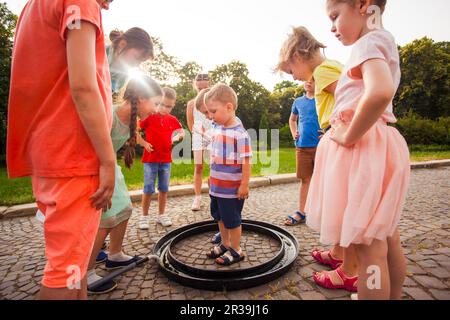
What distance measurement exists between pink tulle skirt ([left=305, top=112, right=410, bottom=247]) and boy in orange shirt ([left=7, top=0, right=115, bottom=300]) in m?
1.26

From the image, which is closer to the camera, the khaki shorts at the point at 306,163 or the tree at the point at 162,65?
the khaki shorts at the point at 306,163

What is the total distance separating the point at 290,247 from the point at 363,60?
2.25 metres

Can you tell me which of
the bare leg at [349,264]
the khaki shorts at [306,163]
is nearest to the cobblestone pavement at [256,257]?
the bare leg at [349,264]

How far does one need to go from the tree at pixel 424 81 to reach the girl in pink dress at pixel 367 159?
1355 inches

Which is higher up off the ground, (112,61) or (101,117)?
(112,61)

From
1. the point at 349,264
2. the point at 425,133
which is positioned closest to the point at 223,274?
the point at 349,264

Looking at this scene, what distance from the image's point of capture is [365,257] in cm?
146

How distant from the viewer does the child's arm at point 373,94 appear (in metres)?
1.27

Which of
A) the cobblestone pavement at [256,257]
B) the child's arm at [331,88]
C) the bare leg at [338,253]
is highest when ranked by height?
the child's arm at [331,88]

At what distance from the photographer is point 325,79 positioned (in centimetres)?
199

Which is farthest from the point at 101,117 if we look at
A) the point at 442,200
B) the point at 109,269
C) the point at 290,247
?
the point at 442,200

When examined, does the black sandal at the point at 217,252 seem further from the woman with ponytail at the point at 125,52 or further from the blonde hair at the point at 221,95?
the woman with ponytail at the point at 125,52

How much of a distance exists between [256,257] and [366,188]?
1791 mm

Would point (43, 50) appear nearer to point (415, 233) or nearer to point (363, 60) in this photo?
point (363, 60)
